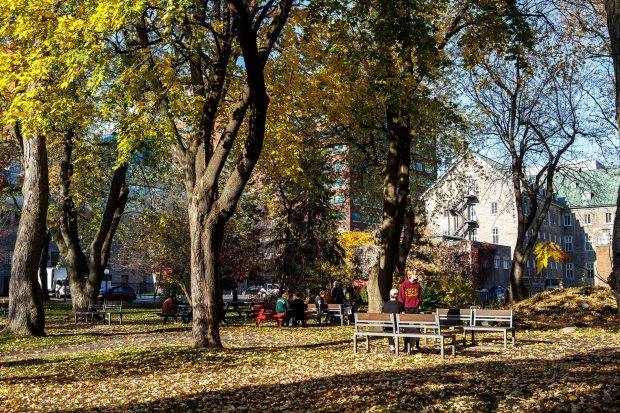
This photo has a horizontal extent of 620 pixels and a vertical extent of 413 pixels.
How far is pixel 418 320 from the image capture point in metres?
15.2

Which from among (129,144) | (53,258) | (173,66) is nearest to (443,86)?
(173,66)

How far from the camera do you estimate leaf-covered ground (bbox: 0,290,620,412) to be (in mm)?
9781

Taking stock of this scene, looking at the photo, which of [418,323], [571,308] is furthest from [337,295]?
[418,323]

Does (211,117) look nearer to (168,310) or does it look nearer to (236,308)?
(168,310)

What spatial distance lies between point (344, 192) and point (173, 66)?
15.1 metres

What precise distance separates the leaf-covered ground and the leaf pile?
19.0 ft

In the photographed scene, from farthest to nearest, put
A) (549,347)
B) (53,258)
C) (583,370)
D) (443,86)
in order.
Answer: (53,258), (443,86), (549,347), (583,370)

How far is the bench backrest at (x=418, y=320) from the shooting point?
1508 centimetres

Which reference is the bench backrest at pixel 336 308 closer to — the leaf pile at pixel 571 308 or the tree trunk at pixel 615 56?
the leaf pile at pixel 571 308

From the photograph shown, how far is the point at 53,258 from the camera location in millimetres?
79500

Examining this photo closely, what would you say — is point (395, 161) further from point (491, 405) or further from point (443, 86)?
point (443, 86)

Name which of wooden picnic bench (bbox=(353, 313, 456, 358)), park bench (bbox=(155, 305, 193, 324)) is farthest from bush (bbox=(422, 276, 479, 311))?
wooden picnic bench (bbox=(353, 313, 456, 358))

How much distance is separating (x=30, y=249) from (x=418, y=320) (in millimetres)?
11274

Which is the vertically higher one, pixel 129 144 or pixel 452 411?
pixel 129 144
